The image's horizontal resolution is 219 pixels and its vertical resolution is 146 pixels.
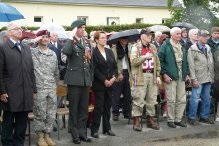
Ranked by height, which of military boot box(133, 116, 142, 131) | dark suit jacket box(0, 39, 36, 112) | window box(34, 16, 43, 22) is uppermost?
window box(34, 16, 43, 22)

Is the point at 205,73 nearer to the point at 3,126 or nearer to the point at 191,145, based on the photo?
the point at 191,145

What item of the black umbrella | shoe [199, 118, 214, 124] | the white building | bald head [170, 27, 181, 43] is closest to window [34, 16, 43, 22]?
the white building

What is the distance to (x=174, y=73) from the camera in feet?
32.0

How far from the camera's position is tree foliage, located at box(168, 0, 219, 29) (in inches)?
878

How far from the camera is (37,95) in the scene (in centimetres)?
784

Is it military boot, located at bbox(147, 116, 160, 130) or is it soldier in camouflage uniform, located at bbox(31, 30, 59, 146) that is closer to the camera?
soldier in camouflage uniform, located at bbox(31, 30, 59, 146)

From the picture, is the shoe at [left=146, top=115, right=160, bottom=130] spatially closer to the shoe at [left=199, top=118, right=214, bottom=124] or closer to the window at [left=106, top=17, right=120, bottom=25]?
the shoe at [left=199, top=118, right=214, bottom=124]

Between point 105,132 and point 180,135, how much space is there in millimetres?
1508

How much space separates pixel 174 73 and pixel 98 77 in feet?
6.21

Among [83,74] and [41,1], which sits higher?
[41,1]

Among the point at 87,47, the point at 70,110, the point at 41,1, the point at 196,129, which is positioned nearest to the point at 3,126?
the point at 70,110

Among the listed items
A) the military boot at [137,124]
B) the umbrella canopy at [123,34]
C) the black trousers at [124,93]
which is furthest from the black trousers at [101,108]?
the umbrella canopy at [123,34]

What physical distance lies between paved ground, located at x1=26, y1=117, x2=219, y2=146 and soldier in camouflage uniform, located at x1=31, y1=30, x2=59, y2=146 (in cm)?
60

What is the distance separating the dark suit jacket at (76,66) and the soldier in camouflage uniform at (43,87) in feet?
1.01
